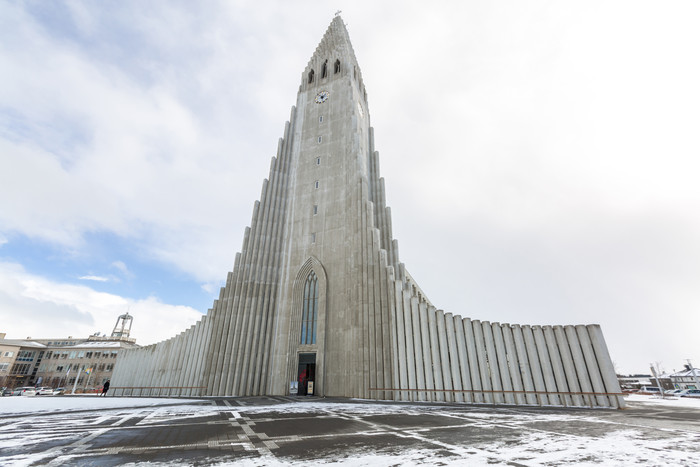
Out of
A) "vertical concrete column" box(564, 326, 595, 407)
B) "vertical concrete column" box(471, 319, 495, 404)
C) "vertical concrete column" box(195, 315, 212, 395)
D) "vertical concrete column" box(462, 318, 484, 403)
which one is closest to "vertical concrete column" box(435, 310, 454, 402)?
"vertical concrete column" box(462, 318, 484, 403)

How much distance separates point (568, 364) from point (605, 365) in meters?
1.74

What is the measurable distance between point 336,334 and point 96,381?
81471mm

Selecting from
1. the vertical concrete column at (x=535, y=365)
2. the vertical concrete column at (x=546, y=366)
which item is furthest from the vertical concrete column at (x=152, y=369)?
the vertical concrete column at (x=546, y=366)

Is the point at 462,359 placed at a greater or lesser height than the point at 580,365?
greater

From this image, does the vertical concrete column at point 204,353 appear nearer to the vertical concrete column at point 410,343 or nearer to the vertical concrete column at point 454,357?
the vertical concrete column at point 410,343

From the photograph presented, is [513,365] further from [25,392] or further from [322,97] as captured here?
[25,392]

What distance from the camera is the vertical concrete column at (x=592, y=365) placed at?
16938mm

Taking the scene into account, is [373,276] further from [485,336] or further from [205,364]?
[205,364]

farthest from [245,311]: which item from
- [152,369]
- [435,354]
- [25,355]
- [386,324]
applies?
[25,355]

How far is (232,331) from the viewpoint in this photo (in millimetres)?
28984

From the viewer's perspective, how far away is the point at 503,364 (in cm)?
1986

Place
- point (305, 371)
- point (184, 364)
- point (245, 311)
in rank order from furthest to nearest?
point (184, 364) → point (245, 311) → point (305, 371)

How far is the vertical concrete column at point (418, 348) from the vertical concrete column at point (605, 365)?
1031cm

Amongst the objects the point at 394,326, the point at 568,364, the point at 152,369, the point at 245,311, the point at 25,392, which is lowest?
the point at 25,392
